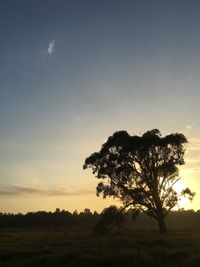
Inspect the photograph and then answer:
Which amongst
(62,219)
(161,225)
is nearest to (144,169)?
(161,225)

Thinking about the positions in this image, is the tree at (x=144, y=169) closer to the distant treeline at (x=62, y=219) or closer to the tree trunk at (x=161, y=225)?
the tree trunk at (x=161, y=225)

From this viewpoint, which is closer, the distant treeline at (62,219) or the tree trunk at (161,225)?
the tree trunk at (161,225)

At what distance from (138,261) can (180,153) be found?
112ft

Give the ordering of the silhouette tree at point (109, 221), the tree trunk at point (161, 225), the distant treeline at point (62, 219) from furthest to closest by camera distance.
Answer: the distant treeline at point (62, 219)
the silhouette tree at point (109, 221)
the tree trunk at point (161, 225)

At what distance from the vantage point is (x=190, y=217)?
146 metres

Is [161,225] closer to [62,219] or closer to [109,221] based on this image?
[109,221]

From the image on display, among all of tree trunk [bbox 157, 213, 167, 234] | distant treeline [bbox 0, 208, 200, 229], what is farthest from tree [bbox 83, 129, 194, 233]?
distant treeline [bbox 0, 208, 200, 229]

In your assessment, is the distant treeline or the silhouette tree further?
the distant treeline

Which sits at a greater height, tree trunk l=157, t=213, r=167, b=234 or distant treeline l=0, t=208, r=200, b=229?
distant treeline l=0, t=208, r=200, b=229

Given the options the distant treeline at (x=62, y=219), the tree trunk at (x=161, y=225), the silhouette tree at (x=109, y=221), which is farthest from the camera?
the distant treeline at (x=62, y=219)

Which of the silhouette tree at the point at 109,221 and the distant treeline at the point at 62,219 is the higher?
the distant treeline at the point at 62,219

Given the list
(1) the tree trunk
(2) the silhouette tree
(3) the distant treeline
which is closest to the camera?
(1) the tree trunk

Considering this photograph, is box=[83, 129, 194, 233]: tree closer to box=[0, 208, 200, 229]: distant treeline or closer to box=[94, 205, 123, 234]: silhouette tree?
box=[94, 205, 123, 234]: silhouette tree

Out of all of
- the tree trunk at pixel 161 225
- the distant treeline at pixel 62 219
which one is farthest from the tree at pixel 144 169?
the distant treeline at pixel 62 219
